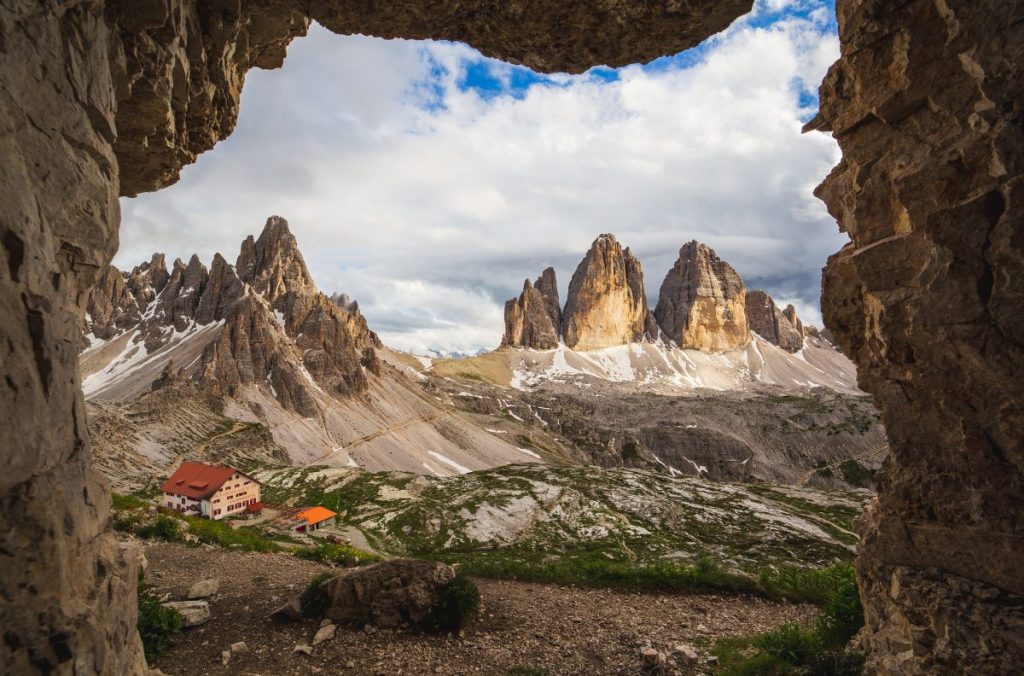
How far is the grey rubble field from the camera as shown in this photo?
31.8 metres

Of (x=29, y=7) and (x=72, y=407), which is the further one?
(x=72, y=407)

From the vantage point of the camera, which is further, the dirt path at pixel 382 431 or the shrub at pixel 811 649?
the dirt path at pixel 382 431

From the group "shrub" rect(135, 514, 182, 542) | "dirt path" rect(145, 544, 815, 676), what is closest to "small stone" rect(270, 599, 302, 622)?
"dirt path" rect(145, 544, 815, 676)

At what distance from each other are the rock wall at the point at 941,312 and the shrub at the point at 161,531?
26109 mm

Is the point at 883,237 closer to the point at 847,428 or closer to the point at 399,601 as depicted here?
the point at 399,601

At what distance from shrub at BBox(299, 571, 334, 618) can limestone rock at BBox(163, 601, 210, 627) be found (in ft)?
7.95

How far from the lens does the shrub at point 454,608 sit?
1302cm

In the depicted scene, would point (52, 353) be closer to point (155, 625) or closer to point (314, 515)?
point (155, 625)

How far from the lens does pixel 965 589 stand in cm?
684

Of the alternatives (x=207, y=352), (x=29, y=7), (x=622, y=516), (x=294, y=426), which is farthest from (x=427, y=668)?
(x=207, y=352)

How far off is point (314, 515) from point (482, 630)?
32048 millimetres

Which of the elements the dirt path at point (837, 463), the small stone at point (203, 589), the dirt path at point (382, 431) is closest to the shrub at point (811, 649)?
the small stone at point (203, 589)

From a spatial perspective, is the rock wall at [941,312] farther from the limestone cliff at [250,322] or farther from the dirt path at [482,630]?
the limestone cliff at [250,322]

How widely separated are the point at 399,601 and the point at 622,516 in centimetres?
3055
